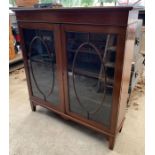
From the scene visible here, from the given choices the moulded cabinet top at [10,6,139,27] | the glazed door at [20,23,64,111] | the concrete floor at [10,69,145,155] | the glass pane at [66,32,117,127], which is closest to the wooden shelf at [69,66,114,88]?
the glass pane at [66,32,117,127]

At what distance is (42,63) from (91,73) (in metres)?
0.54

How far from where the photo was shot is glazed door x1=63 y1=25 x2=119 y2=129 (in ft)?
3.53

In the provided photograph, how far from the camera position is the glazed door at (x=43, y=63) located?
1.35 meters

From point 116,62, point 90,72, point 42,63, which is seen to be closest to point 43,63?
point 42,63

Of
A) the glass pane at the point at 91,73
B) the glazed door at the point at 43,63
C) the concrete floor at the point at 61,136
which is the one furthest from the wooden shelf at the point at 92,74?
the concrete floor at the point at 61,136

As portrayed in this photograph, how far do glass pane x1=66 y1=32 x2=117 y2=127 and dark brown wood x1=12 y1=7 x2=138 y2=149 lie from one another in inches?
1.5

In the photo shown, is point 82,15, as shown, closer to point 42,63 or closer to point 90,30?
point 90,30

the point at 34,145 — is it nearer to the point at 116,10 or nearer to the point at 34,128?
the point at 34,128

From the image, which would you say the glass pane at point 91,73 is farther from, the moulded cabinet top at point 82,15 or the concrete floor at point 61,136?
the concrete floor at point 61,136

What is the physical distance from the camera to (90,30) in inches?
41.6
